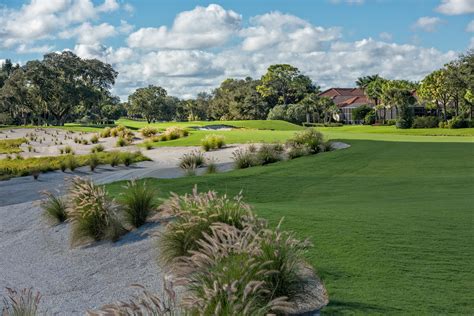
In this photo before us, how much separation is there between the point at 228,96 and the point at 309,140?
245 feet

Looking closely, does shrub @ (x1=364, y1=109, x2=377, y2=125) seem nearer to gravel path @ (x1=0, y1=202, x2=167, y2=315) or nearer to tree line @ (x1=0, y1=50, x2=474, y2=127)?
tree line @ (x1=0, y1=50, x2=474, y2=127)

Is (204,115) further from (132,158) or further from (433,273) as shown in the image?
(433,273)

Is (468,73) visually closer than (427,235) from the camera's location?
No

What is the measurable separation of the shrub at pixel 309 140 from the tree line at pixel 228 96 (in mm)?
42573

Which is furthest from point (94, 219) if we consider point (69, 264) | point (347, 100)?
point (347, 100)

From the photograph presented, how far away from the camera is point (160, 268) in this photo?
802 centimetres

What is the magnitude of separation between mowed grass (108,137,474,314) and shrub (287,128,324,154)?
752cm

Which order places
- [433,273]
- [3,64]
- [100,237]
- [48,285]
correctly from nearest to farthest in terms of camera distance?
1. [433,273]
2. [48,285]
3. [100,237]
4. [3,64]

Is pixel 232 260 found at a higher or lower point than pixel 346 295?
higher

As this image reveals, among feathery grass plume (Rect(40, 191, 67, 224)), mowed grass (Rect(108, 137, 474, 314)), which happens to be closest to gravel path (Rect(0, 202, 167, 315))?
feathery grass plume (Rect(40, 191, 67, 224))

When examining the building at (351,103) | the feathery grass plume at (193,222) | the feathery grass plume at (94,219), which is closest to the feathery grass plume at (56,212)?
the feathery grass plume at (94,219)

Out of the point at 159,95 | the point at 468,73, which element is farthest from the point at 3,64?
the point at 468,73

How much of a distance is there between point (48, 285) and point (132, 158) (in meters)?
20.6

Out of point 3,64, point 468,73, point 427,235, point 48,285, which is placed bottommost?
point 48,285
